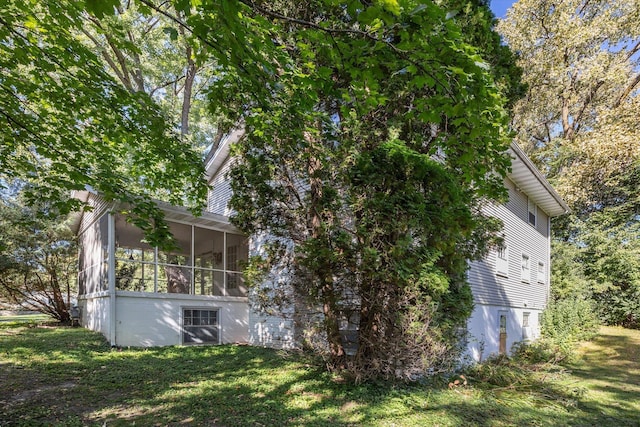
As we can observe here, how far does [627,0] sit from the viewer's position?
1697 cm

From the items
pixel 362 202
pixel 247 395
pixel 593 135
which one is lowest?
pixel 247 395

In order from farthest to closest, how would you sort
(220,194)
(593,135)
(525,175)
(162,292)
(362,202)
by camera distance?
(593,135) < (220,194) < (525,175) < (162,292) < (362,202)

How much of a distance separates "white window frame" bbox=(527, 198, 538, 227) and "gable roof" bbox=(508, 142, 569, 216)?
0.17 meters

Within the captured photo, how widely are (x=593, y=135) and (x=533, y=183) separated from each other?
21.7 feet

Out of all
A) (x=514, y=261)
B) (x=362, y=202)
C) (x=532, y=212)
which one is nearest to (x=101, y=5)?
(x=362, y=202)

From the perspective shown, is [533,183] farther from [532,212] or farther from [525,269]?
[525,269]

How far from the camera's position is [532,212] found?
15.1m

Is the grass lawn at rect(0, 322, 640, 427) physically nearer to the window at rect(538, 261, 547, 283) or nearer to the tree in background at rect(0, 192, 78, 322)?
the tree in background at rect(0, 192, 78, 322)

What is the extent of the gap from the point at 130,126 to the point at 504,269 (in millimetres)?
11401

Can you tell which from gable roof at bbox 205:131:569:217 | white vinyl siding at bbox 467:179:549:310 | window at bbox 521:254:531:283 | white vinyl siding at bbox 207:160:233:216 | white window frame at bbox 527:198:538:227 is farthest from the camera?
white window frame at bbox 527:198:538:227

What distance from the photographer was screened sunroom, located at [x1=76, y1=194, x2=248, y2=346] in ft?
30.4

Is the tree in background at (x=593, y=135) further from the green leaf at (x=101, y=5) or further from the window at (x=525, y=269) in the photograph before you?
the green leaf at (x=101, y=5)

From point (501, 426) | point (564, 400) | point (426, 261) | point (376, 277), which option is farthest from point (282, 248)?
point (564, 400)

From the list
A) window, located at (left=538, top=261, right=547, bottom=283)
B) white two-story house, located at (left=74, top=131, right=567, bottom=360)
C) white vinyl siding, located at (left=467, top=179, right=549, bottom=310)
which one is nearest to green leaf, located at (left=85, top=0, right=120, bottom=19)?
white two-story house, located at (left=74, top=131, right=567, bottom=360)
